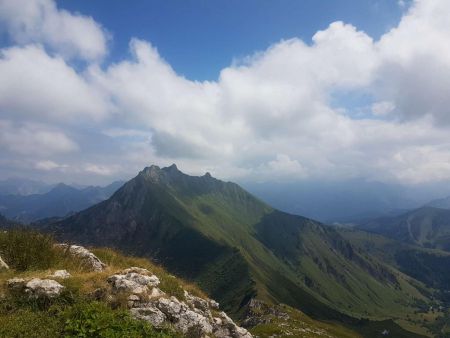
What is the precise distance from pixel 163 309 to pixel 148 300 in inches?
30.3

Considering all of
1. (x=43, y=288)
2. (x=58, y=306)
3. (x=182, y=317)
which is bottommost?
(x=182, y=317)

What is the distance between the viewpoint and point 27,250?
2053cm

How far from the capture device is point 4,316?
14.8 meters

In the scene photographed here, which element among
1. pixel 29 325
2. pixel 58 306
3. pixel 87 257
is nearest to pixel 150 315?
pixel 58 306

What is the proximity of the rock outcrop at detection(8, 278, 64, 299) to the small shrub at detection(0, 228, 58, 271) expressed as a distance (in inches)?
118

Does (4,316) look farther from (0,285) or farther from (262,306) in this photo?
(262,306)

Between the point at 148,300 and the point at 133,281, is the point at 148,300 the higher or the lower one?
the lower one

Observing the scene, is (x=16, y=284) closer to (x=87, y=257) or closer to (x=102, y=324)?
(x=102, y=324)

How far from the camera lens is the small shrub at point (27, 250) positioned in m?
20.0

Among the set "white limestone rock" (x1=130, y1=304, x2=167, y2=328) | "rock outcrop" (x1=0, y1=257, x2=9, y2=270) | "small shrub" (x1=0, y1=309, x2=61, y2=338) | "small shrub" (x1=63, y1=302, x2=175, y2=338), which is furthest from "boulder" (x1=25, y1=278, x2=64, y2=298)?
"white limestone rock" (x1=130, y1=304, x2=167, y2=328)

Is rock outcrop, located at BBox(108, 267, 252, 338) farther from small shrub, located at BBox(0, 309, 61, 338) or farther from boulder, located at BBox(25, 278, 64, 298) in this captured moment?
small shrub, located at BBox(0, 309, 61, 338)

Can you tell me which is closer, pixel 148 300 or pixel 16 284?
pixel 16 284

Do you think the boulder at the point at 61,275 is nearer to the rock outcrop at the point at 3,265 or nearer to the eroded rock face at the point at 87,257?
the rock outcrop at the point at 3,265

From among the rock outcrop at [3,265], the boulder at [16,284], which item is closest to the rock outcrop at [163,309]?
the boulder at [16,284]
